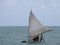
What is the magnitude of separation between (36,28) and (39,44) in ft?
12.1

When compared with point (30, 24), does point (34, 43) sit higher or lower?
lower

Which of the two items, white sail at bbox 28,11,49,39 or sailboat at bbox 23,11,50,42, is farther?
white sail at bbox 28,11,49,39

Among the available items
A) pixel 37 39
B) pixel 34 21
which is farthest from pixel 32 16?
pixel 37 39

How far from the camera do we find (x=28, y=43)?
5900 centimetres

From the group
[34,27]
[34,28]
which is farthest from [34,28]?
[34,27]

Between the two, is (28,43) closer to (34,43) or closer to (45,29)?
(34,43)

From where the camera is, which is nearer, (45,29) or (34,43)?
(45,29)

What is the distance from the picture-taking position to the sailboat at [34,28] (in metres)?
56.1

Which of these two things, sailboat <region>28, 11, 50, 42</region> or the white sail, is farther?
the white sail

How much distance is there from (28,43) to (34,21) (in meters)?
4.46

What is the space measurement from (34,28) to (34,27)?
390mm

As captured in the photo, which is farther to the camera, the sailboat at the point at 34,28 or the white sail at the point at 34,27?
the white sail at the point at 34,27

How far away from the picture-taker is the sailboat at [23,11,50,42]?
56062 millimetres

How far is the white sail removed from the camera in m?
56.3
